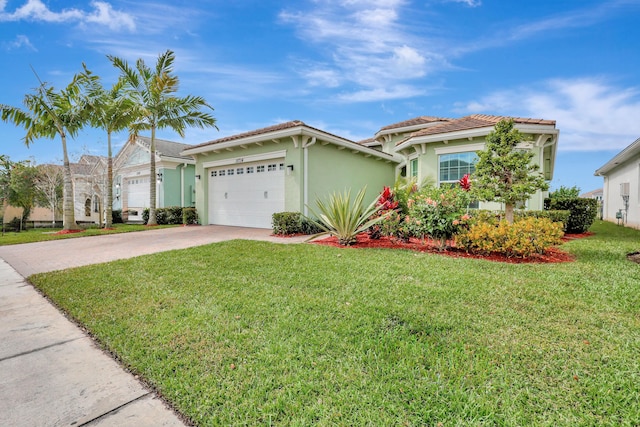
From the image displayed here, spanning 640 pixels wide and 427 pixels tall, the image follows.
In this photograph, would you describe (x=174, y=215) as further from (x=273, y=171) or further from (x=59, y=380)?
(x=59, y=380)

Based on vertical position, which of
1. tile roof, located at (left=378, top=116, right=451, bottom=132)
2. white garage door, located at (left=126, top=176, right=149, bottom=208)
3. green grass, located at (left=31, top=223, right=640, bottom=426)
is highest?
tile roof, located at (left=378, top=116, right=451, bottom=132)

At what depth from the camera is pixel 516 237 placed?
617 cm

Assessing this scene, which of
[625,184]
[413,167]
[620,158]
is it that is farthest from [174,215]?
[625,184]

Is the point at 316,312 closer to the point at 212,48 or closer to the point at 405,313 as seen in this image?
the point at 405,313

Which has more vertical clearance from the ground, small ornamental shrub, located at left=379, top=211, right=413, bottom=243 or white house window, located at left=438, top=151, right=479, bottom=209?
white house window, located at left=438, top=151, right=479, bottom=209

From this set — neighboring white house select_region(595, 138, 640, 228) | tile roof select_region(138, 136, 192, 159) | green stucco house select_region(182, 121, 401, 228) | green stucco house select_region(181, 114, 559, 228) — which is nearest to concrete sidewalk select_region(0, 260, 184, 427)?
green stucco house select_region(181, 114, 559, 228)

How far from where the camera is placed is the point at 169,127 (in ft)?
50.3

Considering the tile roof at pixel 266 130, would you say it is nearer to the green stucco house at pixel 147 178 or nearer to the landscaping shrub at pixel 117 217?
the green stucco house at pixel 147 178

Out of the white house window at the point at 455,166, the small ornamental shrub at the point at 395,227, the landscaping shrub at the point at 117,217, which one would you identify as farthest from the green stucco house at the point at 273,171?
the landscaping shrub at the point at 117,217

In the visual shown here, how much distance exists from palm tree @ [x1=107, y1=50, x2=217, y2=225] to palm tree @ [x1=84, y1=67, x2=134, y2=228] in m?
0.32

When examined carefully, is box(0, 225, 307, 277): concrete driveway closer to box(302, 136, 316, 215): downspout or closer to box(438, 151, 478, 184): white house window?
box(302, 136, 316, 215): downspout

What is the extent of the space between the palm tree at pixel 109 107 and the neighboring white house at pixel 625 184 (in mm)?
21600

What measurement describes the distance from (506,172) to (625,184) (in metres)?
11.7

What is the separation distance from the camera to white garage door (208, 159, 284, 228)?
12.2 meters
